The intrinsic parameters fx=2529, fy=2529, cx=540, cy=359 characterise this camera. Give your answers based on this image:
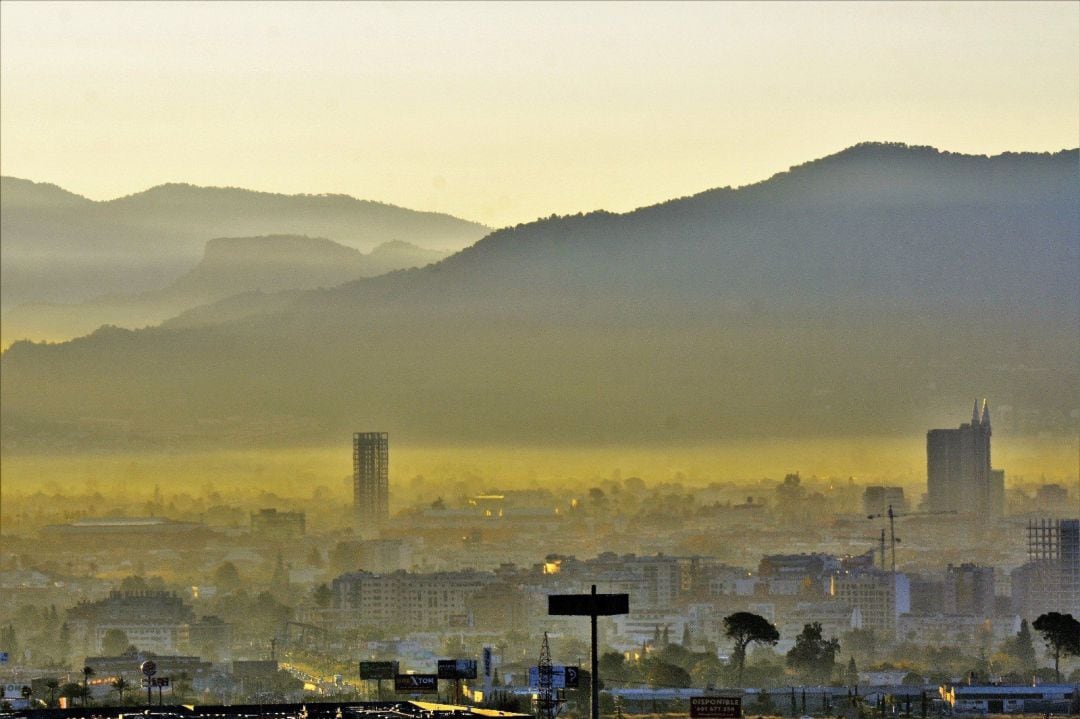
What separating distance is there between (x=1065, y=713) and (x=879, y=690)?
38.7 meters

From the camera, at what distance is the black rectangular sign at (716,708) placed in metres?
123

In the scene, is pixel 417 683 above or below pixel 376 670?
below

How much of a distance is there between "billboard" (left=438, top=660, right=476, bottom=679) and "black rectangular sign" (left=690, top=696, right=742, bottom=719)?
11.3m

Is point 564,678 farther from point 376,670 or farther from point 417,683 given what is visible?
point 376,670

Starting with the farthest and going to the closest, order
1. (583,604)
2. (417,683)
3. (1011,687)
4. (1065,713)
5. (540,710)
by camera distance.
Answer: (1011,687) → (1065,713) → (417,683) → (540,710) → (583,604)

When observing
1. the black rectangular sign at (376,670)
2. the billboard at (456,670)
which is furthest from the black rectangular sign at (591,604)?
the black rectangular sign at (376,670)

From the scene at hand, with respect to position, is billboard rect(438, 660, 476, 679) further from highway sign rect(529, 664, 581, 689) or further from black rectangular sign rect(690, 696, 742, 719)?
black rectangular sign rect(690, 696, 742, 719)

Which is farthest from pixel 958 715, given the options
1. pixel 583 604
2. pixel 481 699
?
pixel 583 604

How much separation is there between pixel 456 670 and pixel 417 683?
6.38 m

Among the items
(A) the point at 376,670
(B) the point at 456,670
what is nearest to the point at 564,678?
(B) the point at 456,670

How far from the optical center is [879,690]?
187500 mm

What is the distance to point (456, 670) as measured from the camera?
4963 inches

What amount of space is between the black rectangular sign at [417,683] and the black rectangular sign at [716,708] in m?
13.6

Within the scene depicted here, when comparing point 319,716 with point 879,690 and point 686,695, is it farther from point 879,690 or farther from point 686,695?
point 879,690
